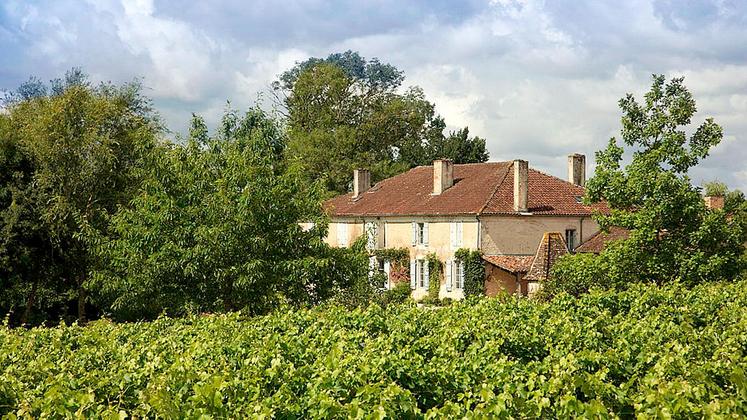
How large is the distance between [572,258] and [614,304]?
10095mm

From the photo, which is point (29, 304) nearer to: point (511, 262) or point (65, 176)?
point (65, 176)

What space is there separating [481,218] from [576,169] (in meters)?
8.80

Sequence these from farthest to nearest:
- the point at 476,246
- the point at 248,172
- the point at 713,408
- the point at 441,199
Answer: the point at 441,199 → the point at 476,246 → the point at 248,172 → the point at 713,408

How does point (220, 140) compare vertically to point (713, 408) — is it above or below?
above

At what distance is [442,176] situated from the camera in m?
46.2

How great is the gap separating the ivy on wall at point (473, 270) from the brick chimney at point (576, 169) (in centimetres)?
907

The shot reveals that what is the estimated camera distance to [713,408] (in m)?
5.90

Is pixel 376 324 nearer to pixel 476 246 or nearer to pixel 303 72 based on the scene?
pixel 476 246

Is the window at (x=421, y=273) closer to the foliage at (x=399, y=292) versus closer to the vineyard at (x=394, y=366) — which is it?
the foliage at (x=399, y=292)

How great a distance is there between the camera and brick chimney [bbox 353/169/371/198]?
51.6 meters

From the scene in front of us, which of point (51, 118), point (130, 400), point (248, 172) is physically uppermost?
point (51, 118)

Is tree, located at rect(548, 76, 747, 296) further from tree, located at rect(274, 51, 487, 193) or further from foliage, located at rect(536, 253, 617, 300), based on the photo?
tree, located at rect(274, 51, 487, 193)

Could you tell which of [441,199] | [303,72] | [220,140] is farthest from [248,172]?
[303,72]

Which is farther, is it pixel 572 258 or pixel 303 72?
pixel 303 72
